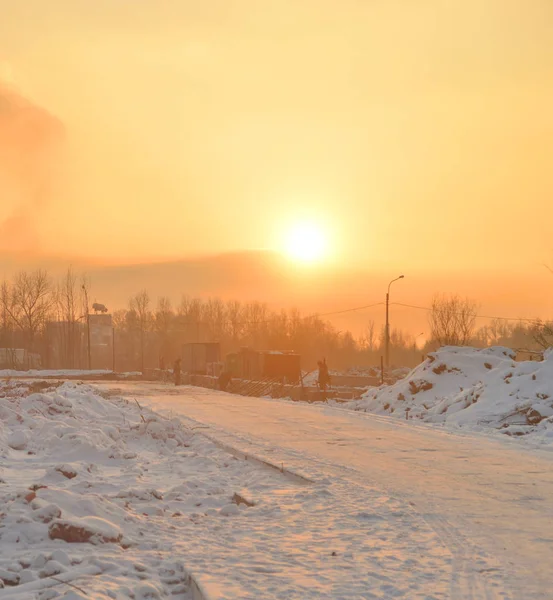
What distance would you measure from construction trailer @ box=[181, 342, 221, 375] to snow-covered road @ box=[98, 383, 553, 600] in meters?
49.0

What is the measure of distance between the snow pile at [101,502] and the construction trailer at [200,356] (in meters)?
50.6

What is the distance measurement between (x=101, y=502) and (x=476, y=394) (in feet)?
60.9

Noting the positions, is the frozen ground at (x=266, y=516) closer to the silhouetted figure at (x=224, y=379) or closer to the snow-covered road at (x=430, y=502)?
the snow-covered road at (x=430, y=502)

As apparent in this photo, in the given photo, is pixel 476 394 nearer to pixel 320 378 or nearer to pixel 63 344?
pixel 320 378

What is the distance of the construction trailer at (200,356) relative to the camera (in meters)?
69.6

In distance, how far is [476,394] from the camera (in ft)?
80.7

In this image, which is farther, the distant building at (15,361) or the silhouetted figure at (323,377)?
the distant building at (15,361)

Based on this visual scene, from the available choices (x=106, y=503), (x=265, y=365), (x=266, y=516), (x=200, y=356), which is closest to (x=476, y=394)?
(x=266, y=516)

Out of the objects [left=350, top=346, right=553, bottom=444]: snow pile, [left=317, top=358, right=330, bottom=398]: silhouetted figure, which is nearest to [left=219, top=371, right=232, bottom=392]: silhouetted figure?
[left=317, top=358, right=330, bottom=398]: silhouetted figure

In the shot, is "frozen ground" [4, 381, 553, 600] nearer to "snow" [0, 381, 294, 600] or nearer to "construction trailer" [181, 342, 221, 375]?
"snow" [0, 381, 294, 600]

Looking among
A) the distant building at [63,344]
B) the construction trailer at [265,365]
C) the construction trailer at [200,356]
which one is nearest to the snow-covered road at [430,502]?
the construction trailer at [265,365]

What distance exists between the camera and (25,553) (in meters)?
6.82

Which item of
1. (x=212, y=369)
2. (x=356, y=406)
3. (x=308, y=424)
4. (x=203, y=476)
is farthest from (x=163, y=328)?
(x=203, y=476)

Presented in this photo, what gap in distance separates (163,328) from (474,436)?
123462 millimetres
